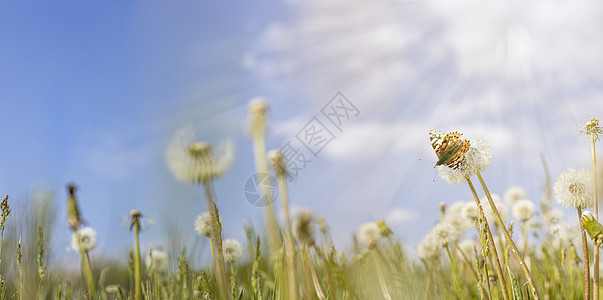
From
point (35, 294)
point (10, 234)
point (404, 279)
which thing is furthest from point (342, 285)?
point (10, 234)

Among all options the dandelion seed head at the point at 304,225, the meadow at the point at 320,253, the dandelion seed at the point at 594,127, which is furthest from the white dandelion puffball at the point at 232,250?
the dandelion seed at the point at 594,127

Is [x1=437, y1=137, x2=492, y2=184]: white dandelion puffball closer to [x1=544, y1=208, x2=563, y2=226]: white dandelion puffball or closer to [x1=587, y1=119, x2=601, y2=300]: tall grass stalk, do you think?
[x1=587, y1=119, x2=601, y2=300]: tall grass stalk

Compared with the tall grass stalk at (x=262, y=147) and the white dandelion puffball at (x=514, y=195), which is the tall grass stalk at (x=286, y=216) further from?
the white dandelion puffball at (x=514, y=195)

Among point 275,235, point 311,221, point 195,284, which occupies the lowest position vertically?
point 275,235

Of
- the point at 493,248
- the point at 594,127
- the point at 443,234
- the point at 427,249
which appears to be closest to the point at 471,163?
the point at 493,248

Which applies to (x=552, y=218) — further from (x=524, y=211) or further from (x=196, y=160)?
(x=196, y=160)

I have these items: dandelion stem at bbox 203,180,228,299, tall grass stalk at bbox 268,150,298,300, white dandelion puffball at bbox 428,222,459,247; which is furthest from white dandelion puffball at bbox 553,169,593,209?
dandelion stem at bbox 203,180,228,299

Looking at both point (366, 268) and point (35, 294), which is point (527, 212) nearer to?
point (366, 268)
